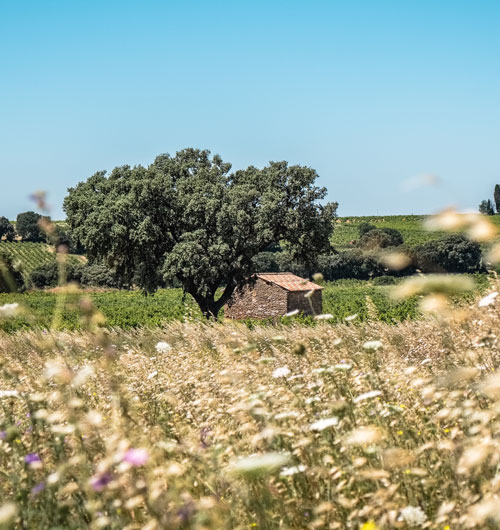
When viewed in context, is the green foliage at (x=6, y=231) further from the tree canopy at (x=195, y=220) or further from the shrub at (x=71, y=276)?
the tree canopy at (x=195, y=220)

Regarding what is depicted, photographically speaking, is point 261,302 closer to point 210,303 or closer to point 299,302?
point 299,302

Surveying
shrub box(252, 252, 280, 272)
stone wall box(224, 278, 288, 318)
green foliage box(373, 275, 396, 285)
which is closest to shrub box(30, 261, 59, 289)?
shrub box(252, 252, 280, 272)

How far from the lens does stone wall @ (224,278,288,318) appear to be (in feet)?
116

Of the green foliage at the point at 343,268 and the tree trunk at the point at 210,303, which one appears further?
the green foliage at the point at 343,268

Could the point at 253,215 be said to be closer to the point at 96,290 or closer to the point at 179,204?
the point at 179,204

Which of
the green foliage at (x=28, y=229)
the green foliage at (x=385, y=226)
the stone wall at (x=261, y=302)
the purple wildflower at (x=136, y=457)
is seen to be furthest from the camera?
the green foliage at (x=28, y=229)

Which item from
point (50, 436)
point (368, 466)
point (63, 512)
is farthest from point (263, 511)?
point (50, 436)

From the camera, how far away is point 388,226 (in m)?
121

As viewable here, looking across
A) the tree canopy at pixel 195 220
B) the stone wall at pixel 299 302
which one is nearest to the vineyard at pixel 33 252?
the stone wall at pixel 299 302

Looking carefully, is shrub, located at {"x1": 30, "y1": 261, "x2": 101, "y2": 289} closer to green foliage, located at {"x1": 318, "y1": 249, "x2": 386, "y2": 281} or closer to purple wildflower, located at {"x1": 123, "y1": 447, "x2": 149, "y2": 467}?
green foliage, located at {"x1": 318, "y1": 249, "x2": 386, "y2": 281}

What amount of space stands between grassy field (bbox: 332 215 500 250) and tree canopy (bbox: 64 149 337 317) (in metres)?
71.7

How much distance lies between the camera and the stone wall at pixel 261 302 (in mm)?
35219

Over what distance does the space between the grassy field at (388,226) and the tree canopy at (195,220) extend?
7171 centimetres

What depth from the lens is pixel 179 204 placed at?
27656mm
